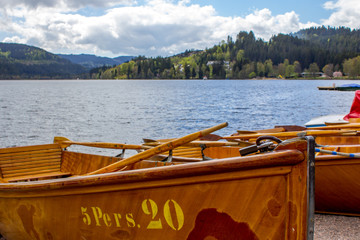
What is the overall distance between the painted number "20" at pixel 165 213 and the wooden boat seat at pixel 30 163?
524 centimetres

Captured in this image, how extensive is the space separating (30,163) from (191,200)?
6556 mm

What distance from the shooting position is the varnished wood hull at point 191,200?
3.55 metres

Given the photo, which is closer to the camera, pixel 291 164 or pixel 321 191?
pixel 291 164

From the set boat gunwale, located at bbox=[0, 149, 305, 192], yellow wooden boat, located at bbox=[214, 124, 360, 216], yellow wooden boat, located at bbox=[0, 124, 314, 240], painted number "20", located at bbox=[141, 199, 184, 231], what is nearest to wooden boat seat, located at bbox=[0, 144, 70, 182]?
yellow wooden boat, located at bbox=[0, 124, 314, 240]

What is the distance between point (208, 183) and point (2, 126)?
34249 millimetres

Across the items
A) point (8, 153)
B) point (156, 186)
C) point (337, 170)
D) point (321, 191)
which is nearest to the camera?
point (156, 186)

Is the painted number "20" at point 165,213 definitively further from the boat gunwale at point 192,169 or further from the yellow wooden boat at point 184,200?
the boat gunwale at point 192,169

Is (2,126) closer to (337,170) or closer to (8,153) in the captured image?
(8,153)

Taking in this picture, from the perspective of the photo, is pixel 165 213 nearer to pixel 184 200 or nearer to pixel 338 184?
pixel 184 200

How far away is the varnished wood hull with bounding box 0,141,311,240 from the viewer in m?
3.55

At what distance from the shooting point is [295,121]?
39312 millimetres

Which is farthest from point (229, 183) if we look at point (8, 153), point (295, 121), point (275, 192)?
point (295, 121)

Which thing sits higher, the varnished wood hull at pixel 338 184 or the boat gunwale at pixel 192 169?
the boat gunwale at pixel 192 169

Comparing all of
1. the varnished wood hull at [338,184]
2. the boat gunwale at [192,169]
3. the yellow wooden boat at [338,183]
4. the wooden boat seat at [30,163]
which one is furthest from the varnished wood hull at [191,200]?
the wooden boat seat at [30,163]
